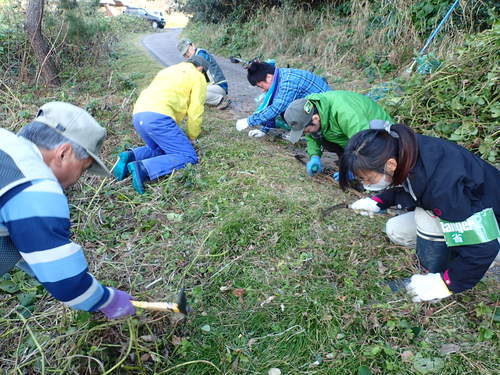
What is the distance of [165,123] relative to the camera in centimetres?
358

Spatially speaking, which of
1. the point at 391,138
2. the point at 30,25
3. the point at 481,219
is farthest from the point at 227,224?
the point at 30,25

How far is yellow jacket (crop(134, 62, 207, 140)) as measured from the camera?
3.62m

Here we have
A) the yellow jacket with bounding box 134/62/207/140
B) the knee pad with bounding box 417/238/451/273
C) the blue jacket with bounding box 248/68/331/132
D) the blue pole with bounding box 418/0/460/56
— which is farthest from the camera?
the blue pole with bounding box 418/0/460/56

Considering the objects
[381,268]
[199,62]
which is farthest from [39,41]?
[381,268]

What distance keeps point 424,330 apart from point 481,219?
684mm

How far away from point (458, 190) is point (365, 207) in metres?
1.15

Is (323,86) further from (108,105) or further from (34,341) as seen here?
(34,341)

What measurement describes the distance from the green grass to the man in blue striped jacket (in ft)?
1.80

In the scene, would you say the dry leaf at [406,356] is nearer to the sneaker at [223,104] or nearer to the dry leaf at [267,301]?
the dry leaf at [267,301]

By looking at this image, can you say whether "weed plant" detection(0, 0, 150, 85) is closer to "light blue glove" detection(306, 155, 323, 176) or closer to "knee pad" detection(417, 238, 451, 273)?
"light blue glove" detection(306, 155, 323, 176)

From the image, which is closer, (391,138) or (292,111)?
(391,138)

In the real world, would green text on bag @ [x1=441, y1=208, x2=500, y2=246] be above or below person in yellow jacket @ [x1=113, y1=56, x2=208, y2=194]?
above

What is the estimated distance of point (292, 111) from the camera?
10.4 feet

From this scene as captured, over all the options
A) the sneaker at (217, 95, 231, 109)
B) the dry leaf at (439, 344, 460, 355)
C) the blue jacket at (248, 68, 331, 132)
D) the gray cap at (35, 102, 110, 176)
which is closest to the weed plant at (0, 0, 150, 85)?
the sneaker at (217, 95, 231, 109)
